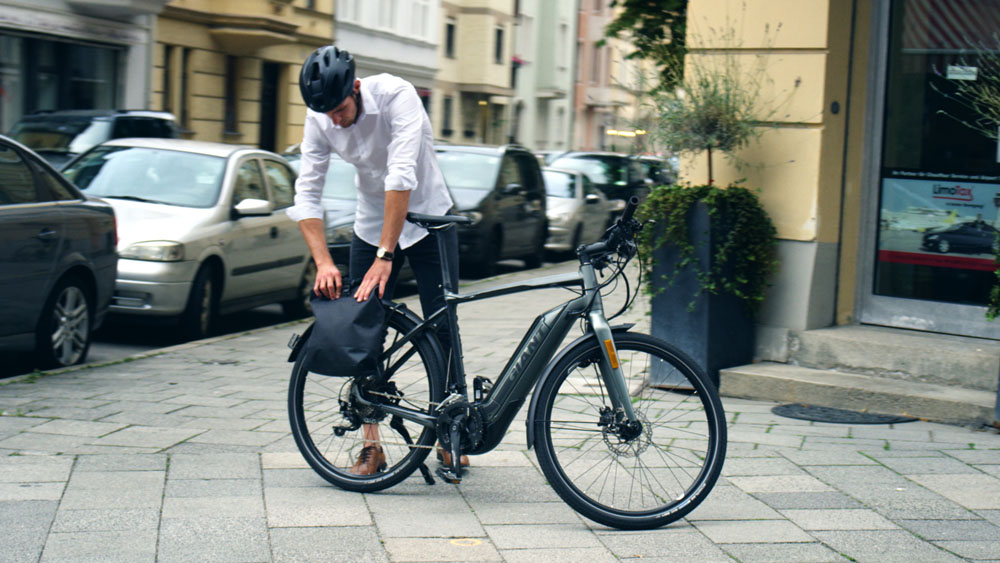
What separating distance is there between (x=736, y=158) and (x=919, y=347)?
152 centimetres

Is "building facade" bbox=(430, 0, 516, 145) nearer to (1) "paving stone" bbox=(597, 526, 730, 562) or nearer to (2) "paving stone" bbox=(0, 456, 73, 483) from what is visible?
(2) "paving stone" bbox=(0, 456, 73, 483)

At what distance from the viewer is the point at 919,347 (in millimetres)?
7156

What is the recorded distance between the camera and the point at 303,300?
11.7m

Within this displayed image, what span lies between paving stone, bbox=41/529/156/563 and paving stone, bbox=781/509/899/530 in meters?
2.34

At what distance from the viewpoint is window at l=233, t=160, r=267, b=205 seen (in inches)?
419

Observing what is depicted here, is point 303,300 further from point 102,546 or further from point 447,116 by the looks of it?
point 447,116

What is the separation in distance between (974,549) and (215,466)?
3.01m

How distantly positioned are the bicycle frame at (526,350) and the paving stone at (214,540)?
→ 772 millimetres

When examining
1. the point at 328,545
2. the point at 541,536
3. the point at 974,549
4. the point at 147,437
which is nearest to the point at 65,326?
the point at 147,437

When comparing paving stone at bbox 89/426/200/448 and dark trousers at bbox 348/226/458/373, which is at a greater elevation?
dark trousers at bbox 348/226/458/373

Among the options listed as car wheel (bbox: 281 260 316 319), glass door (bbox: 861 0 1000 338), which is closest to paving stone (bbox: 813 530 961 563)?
glass door (bbox: 861 0 1000 338)

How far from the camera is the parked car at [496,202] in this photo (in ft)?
50.1

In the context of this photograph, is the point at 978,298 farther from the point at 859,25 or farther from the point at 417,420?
the point at 417,420

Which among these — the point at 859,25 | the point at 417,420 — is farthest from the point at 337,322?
the point at 859,25
